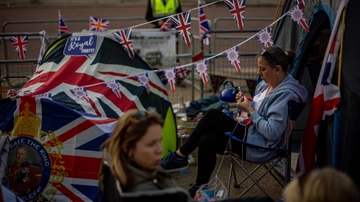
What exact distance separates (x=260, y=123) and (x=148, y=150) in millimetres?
1738

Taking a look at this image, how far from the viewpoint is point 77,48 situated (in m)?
5.19

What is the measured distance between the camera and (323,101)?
394 centimetres

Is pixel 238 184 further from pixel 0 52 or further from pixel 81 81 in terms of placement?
pixel 0 52

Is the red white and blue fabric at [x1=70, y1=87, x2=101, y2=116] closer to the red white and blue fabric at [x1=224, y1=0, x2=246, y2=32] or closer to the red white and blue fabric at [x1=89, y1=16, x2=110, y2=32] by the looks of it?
the red white and blue fabric at [x1=224, y1=0, x2=246, y2=32]

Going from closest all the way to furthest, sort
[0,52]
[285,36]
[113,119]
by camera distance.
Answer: [113,119] < [285,36] < [0,52]

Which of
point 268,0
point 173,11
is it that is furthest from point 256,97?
point 268,0

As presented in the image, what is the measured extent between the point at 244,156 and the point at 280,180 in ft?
3.08

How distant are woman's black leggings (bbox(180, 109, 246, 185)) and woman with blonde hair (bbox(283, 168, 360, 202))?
2.07 meters

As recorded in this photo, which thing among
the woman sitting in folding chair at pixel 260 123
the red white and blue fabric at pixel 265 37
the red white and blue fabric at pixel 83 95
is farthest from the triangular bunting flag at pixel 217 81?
the red white and blue fabric at pixel 83 95

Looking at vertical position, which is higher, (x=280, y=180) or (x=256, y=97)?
(x=256, y=97)

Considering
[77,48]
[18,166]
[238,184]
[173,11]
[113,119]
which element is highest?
[173,11]

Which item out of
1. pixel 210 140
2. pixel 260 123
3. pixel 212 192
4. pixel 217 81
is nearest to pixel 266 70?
pixel 260 123

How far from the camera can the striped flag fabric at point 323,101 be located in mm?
3854

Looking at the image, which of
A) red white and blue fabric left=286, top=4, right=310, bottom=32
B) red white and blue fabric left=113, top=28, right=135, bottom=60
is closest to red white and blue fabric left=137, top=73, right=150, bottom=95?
red white and blue fabric left=113, top=28, right=135, bottom=60
